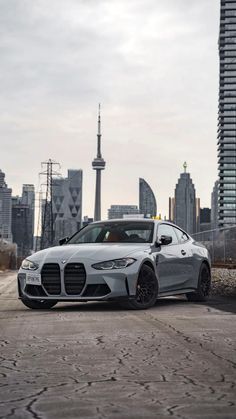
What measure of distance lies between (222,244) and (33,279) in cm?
1498

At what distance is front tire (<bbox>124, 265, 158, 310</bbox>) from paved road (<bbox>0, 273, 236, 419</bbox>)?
775mm

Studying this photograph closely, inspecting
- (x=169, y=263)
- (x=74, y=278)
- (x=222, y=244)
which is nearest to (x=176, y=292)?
(x=169, y=263)

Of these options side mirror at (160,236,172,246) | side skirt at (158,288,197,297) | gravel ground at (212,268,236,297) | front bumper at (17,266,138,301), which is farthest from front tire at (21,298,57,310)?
gravel ground at (212,268,236,297)

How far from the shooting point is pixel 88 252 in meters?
9.70

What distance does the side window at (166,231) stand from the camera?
11.1 meters

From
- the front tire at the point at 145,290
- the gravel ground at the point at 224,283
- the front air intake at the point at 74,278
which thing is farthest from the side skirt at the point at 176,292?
the gravel ground at the point at 224,283

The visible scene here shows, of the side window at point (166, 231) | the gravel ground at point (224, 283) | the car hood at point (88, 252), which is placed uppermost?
the side window at point (166, 231)

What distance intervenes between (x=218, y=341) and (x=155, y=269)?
385 cm

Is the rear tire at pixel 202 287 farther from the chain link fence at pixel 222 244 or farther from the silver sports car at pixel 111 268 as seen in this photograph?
the chain link fence at pixel 222 244

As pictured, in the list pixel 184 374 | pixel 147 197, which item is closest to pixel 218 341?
pixel 184 374

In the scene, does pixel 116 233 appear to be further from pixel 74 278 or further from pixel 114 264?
pixel 74 278

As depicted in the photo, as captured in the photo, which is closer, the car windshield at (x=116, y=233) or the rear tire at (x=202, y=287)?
the car windshield at (x=116, y=233)

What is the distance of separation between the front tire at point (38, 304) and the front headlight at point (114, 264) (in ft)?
3.56

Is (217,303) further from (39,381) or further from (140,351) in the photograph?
(39,381)
